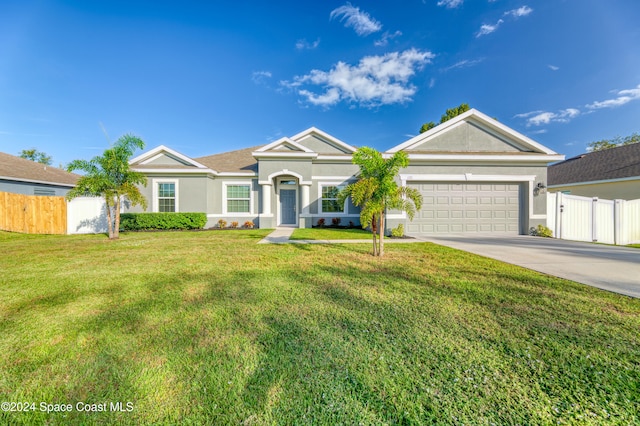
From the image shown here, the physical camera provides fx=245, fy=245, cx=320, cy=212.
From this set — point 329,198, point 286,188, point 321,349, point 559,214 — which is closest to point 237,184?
point 286,188

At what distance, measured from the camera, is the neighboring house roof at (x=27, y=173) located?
15148 millimetres

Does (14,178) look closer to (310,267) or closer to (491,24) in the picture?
(310,267)

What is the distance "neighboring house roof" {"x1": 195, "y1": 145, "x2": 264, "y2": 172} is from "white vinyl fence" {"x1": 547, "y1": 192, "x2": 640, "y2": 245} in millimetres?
15411

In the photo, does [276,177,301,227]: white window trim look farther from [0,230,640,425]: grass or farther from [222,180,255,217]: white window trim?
[0,230,640,425]: grass

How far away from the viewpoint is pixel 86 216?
13.2 meters

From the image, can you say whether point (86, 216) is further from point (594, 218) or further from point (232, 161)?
point (594, 218)

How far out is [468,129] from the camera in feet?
38.4

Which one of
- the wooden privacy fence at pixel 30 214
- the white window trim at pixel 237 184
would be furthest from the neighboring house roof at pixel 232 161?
the wooden privacy fence at pixel 30 214

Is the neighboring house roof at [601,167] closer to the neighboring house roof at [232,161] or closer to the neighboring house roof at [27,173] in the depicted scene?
the neighboring house roof at [232,161]

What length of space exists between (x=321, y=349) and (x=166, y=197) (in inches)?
597

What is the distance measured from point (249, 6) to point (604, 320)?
1627 centimetres

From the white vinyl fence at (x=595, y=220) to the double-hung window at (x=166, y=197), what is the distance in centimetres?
1919

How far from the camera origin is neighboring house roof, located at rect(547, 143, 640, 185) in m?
14.8

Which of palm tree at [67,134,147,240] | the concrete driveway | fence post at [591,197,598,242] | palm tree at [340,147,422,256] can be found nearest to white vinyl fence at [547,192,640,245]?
fence post at [591,197,598,242]
